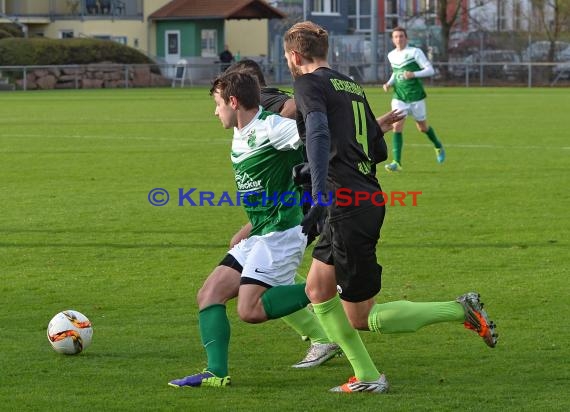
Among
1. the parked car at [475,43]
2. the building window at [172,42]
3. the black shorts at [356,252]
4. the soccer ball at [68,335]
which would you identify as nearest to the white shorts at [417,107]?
the soccer ball at [68,335]

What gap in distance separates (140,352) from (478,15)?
67.2m

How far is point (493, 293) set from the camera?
8195 mm

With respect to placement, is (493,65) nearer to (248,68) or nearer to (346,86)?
(248,68)

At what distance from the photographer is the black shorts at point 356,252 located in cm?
550

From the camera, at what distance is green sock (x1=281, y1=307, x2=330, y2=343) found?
21.2 feet

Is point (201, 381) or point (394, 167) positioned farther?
point (394, 167)

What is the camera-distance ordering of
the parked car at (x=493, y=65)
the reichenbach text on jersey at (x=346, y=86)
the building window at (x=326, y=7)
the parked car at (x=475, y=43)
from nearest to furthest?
1. the reichenbach text on jersey at (x=346, y=86)
2. the parked car at (x=493, y=65)
3. the parked car at (x=475, y=43)
4. the building window at (x=326, y=7)

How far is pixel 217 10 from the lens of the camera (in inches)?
2354

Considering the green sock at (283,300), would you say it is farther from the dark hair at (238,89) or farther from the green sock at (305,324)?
the dark hair at (238,89)

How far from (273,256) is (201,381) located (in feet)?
2.32

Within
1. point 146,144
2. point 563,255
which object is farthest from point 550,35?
point 563,255

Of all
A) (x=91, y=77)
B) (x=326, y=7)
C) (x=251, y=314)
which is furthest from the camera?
(x=326, y=7)

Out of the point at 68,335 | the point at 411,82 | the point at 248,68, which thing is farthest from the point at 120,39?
the point at 68,335

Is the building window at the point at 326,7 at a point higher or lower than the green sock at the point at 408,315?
higher
